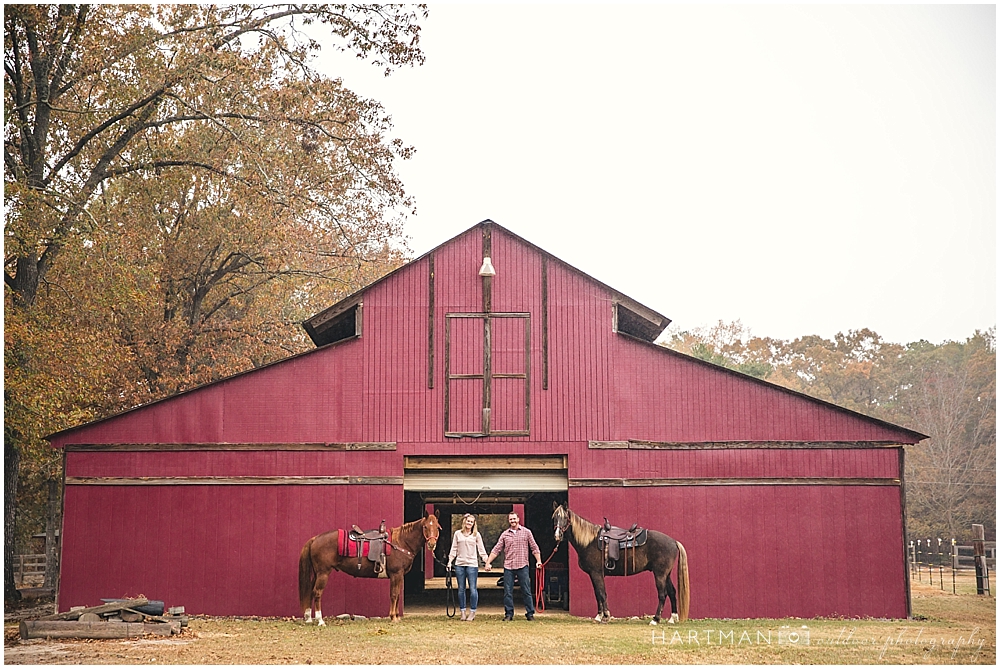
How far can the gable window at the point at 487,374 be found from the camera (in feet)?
57.3

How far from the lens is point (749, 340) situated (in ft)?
225

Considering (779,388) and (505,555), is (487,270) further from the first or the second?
(779,388)

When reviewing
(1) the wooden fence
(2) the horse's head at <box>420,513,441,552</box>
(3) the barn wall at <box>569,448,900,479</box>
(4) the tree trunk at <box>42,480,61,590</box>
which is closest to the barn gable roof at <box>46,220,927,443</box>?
(3) the barn wall at <box>569,448,900,479</box>

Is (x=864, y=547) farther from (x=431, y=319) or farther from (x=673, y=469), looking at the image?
(x=431, y=319)

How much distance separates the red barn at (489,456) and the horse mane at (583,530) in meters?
0.81

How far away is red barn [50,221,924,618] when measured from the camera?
55.7 feet

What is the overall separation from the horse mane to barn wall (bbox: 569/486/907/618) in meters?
0.81

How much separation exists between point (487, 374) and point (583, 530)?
9.98 ft

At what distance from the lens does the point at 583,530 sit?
53.9 ft

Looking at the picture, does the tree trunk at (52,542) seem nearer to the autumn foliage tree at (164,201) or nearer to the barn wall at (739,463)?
the autumn foliage tree at (164,201)

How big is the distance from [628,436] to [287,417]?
566cm

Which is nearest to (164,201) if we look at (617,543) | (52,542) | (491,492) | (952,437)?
(52,542)

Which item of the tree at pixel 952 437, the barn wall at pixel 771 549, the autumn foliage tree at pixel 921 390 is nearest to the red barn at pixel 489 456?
the barn wall at pixel 771 549

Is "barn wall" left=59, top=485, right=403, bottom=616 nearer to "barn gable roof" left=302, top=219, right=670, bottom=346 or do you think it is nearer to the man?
the man
